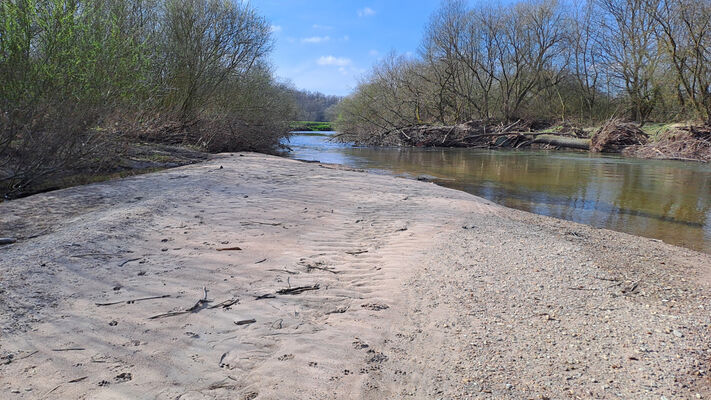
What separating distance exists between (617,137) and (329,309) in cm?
2743

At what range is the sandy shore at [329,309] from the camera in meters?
2.46

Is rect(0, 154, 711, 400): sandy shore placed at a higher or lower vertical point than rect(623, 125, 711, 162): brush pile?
lower

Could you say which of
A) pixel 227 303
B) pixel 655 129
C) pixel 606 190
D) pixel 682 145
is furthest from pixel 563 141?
pixel 227 303

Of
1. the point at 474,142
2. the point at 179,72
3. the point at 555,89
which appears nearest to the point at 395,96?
the point at 474,142

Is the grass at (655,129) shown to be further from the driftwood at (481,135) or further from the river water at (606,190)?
the river water at (606,190)

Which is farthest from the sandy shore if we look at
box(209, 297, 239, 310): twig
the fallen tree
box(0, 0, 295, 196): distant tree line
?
the fallen tree

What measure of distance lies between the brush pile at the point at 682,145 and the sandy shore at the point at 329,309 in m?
19.0

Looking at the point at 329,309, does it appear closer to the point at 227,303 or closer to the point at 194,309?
the point at 227,303

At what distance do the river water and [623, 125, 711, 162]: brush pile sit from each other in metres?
2.15

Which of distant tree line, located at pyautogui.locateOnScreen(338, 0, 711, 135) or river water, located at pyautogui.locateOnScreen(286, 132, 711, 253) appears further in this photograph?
distant tree line, located at pyautogui.locateOnScreen(338, 0, 711, 135)

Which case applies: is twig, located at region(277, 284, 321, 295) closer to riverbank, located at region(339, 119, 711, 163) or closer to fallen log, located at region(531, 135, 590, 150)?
riverbank, located at region(339, 119, 711, 163)

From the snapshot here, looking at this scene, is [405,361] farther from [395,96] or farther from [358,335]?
[395,96]

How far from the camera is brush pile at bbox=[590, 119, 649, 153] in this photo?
25.1m

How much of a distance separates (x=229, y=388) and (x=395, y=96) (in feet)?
113
